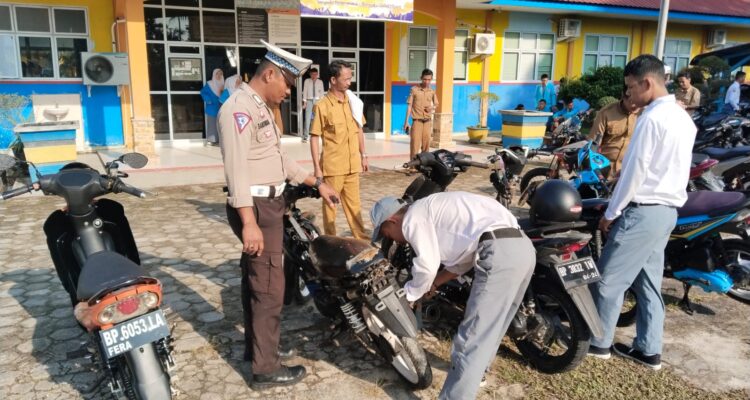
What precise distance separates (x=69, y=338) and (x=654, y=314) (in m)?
3.68

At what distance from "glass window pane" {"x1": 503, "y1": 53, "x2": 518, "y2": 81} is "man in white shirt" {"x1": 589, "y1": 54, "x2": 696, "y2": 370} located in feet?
42.7

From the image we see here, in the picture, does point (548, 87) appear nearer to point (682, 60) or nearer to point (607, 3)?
point (607, 3)

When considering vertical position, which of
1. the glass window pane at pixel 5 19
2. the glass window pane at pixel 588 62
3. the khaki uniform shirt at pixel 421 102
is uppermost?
the glass window pane at pixel 5 19

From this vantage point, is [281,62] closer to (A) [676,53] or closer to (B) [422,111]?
(B) [422,111]

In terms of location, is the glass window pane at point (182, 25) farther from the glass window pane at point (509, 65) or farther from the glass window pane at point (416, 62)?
the glass window pane at point (509, 65)

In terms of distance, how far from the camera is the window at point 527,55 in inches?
623

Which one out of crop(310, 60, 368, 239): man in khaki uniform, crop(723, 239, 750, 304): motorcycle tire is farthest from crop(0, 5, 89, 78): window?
crop(723, 239, 750, 304): motorcycle tire

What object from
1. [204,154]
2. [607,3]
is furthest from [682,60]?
[204,154]

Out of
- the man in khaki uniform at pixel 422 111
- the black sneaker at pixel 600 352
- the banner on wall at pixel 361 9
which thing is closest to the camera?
the black sneaker at pixel 600 352

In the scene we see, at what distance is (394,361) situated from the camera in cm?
317

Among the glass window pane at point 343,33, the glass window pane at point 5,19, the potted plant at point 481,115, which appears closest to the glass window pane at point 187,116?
the glass window pane at point 5,19

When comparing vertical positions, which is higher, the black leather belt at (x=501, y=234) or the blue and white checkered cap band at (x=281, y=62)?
the blue and white checkered cap band at (x=281, y=62)

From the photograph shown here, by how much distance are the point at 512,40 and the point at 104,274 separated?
1483 cm

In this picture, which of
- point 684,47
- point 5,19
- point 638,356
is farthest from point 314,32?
point 684,47
